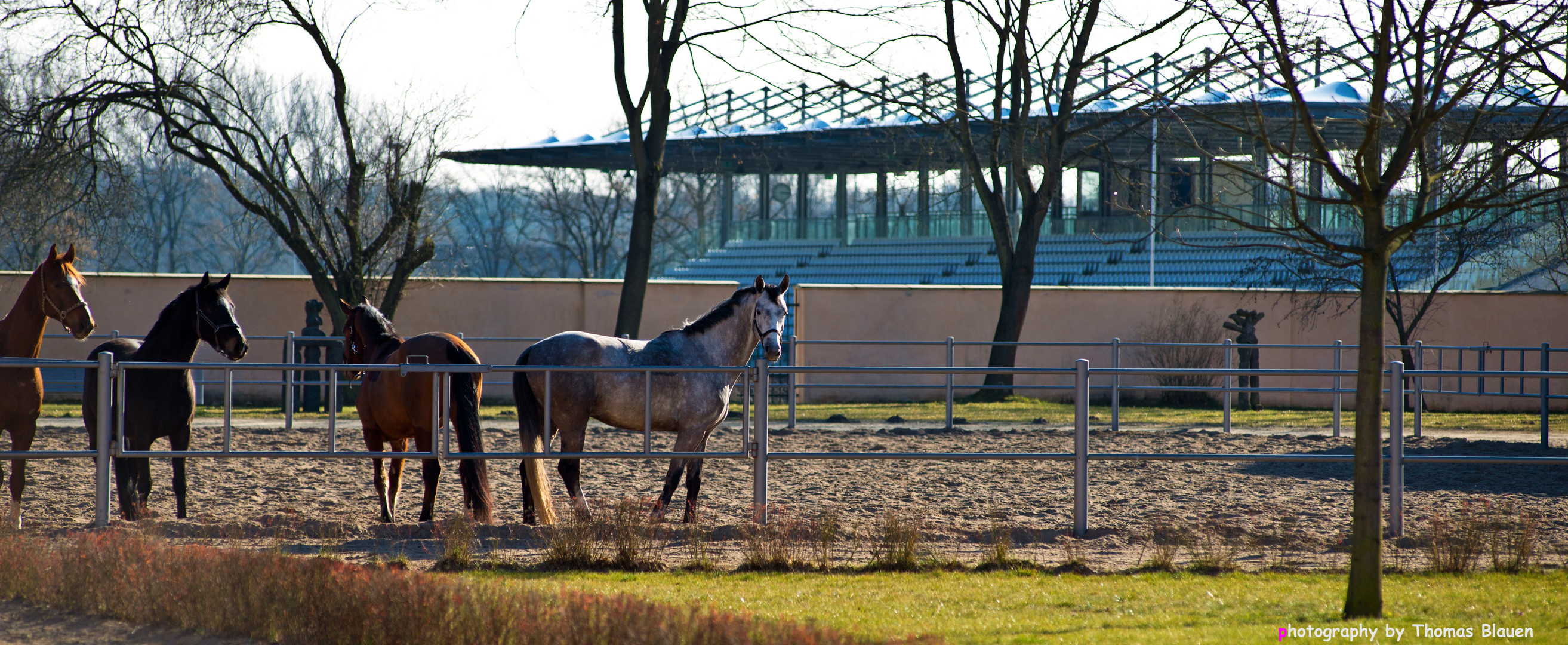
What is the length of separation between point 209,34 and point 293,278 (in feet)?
14.1

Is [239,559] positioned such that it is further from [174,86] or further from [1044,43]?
[1044,43]

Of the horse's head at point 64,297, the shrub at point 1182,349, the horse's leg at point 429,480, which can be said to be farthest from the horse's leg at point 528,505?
the shrub at point 1182,349

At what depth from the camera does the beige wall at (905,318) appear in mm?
21016

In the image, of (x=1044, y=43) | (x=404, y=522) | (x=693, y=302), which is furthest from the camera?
(x=693, y=302)

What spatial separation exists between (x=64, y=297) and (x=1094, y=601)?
658 cm

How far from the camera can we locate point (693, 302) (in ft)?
72.2

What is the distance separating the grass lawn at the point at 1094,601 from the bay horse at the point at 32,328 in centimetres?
370

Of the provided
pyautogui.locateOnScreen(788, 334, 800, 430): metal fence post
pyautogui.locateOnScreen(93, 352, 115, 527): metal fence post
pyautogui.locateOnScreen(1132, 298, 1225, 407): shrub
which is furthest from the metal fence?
pyautogui.locateOnScreen(1132, 298, 1225, 407): shrub

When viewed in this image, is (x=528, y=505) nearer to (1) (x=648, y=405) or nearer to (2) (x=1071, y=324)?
(1) (x=648, y=405)

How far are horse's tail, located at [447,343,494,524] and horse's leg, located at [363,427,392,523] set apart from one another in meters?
0.55

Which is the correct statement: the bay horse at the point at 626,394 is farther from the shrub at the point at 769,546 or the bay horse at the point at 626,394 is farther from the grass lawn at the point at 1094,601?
the grass lawn at the point at 1094,601

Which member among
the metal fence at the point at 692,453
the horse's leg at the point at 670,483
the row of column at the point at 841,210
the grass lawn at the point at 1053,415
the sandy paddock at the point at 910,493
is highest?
the row of column at the point at 841,210

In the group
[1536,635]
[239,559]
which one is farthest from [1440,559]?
[239,559]

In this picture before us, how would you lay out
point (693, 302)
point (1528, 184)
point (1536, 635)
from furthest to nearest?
point (693, 302) → point (1528, 184) → point (1536, 635)
